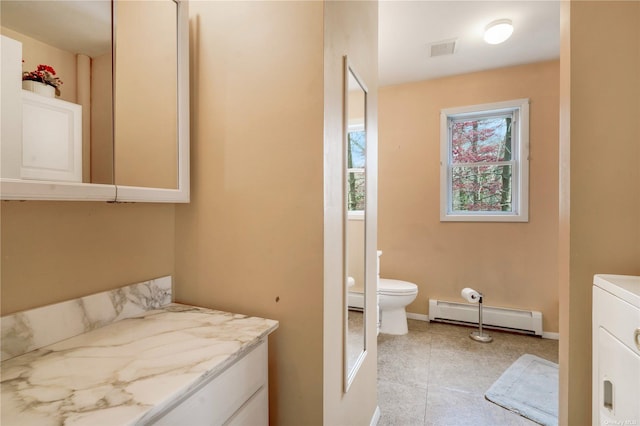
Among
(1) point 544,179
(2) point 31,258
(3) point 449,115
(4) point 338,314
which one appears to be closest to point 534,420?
(4) point 338,314

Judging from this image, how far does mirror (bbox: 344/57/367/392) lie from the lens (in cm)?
120

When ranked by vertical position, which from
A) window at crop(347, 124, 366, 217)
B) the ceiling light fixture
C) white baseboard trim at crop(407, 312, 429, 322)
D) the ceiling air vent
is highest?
the ceiling air vent

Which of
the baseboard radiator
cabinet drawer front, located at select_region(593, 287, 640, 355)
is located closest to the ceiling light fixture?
cabinet drawer front, located at select_region(593, 287, 640, 355)

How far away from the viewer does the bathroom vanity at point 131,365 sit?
0.57 meters

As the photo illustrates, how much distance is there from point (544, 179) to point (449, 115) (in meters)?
1.08

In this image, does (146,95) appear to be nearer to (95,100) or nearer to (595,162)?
(95,100)

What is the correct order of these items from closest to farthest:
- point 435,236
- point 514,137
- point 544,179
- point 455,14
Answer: point 455,14 → point 544,179 → point 514,137 → point 435,236

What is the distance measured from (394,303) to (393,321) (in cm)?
23

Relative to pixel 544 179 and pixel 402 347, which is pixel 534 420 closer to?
pixel 402 347

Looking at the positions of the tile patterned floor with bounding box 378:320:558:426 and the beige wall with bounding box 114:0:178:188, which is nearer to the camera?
the beige wall with bounding box 114:0:178:188

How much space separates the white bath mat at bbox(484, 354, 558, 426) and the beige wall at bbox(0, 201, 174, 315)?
2120mm

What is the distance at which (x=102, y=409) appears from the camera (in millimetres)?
553

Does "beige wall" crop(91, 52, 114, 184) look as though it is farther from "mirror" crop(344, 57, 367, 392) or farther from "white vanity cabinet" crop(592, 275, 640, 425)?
"white vanity cabinet" crop(592, 275, 640, 425)

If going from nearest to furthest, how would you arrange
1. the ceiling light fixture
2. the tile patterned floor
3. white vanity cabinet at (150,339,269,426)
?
1. white vanity cabinet at (150,339,269,426)
2. the tile patterned floor
3. the ceiling light fixture
